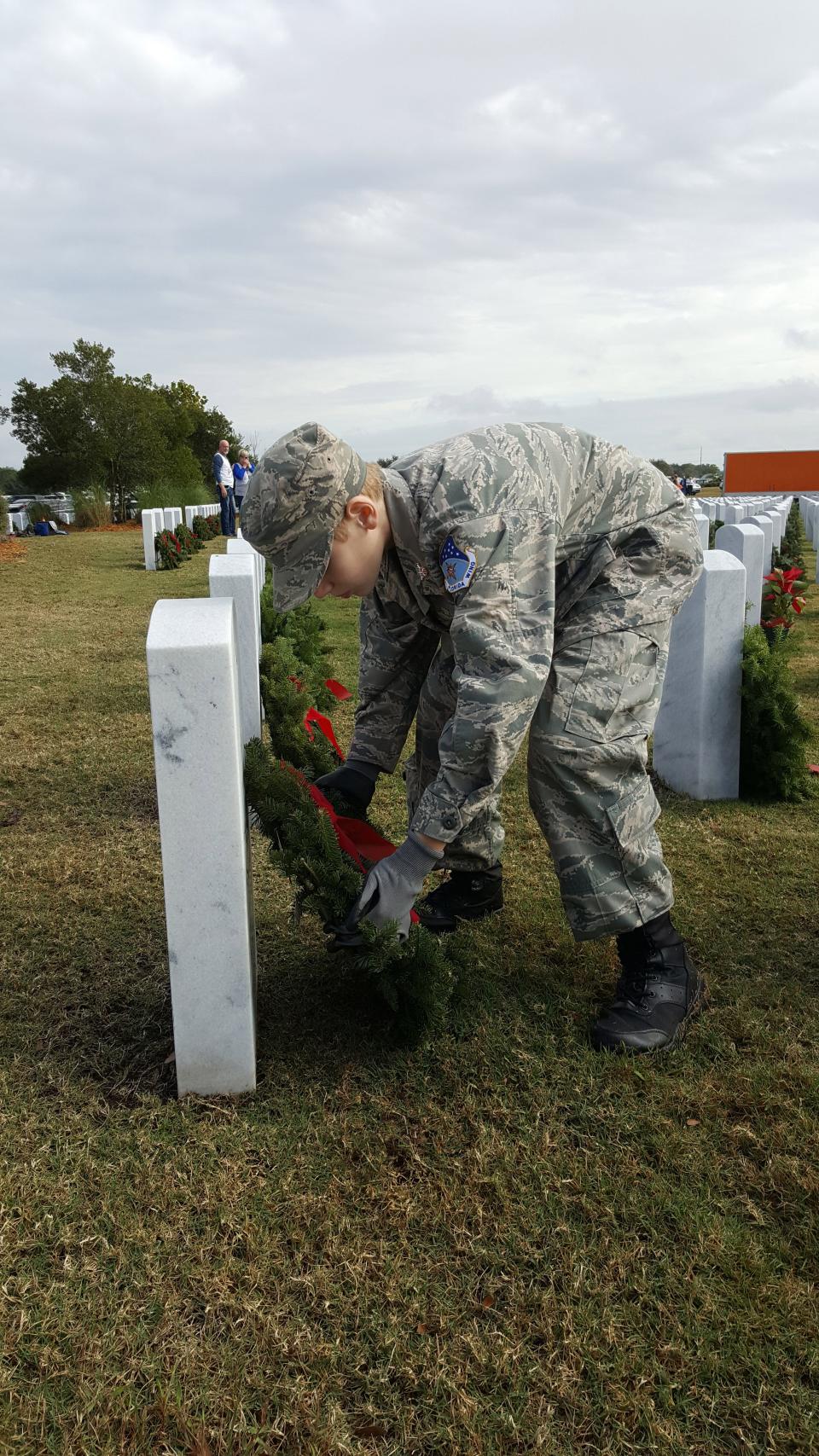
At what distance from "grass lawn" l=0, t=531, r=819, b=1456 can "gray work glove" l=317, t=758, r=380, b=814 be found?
519 mm

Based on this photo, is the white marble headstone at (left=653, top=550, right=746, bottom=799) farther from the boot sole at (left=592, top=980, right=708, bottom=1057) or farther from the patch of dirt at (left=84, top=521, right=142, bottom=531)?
the patch of dirt at (left=84, top=521, right=142, bottom=531)

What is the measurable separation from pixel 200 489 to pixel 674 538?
2420 cm

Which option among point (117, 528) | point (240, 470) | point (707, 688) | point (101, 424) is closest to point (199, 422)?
point (101, 424)

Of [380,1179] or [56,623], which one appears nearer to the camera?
[380,1179]

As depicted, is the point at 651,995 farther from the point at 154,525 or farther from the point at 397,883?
the point at 154,525

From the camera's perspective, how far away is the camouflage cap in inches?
A: 85.2

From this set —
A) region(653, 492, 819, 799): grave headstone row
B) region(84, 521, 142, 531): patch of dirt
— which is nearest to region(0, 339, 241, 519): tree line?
region(84, 521, 142, 531): patch of dirt

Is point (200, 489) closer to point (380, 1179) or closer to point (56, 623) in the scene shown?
point (56, 623)

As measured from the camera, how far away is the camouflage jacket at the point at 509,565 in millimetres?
2150

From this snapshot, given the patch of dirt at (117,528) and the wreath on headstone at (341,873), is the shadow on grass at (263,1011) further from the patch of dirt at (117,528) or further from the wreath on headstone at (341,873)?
the patch of dirt at (117,528)

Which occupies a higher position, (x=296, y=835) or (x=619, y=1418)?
(x=296, y=835)

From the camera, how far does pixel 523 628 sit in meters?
2.18

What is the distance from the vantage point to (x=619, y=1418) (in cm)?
162

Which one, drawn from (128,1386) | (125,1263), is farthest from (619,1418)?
(125,1263)
